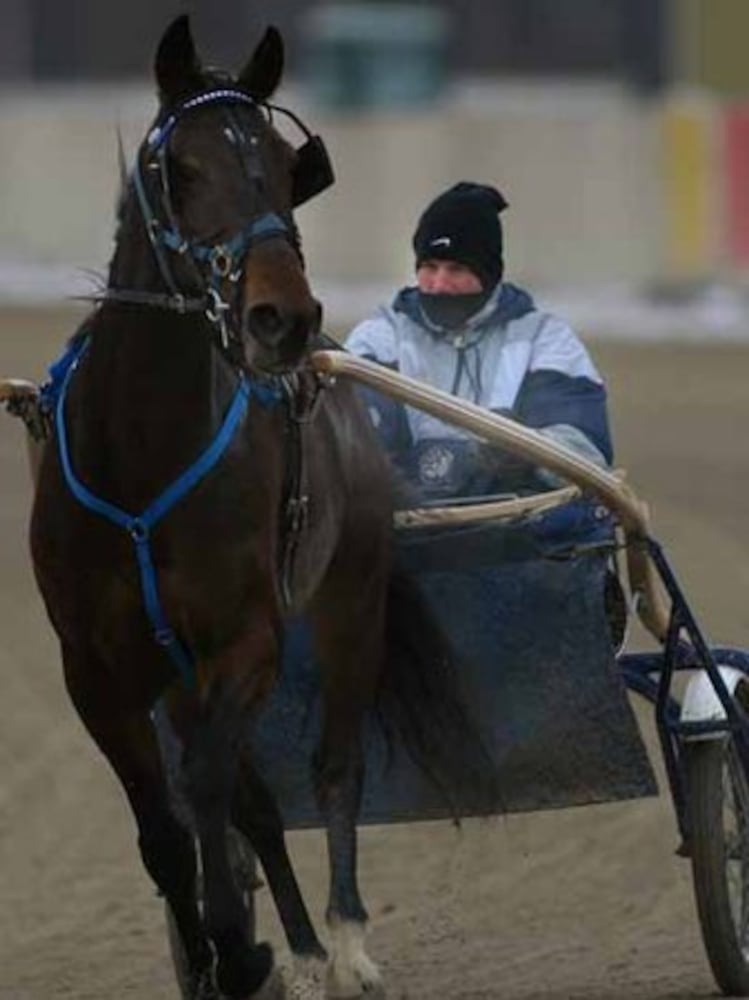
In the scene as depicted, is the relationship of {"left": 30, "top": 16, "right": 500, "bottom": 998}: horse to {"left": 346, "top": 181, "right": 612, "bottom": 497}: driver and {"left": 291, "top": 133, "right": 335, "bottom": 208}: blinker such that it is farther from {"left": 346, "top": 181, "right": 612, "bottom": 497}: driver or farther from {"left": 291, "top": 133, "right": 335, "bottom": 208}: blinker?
{"left": 346, "top": 181, "right": 612, "bottom": 497}: driver

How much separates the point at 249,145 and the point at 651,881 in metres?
3.36

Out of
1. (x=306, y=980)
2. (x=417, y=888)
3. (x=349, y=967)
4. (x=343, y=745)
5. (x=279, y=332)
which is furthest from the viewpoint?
(x=417, y=888)

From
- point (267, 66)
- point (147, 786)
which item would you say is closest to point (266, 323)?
point (267, 66)

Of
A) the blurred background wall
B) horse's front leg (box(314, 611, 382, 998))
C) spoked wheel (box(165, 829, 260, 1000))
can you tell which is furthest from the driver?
the blurred background wall

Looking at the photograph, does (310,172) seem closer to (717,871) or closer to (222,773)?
(222,773)

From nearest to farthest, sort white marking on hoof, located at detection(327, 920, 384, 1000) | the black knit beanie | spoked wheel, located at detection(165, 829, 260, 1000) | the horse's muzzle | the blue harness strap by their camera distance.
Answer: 1. the horse's muzzle
2. the blue harness strap
3. spoked wheel, located at detection(165, 829, 260, 1000)
4. white marking on hoof, located at detection(327, 920, 384, 1000)
5. the black knit beanie

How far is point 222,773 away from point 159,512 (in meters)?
0.46

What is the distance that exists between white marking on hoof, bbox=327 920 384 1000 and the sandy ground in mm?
359

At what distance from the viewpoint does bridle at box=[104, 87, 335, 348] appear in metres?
5.85

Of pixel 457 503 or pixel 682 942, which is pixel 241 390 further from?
pixel 682 942

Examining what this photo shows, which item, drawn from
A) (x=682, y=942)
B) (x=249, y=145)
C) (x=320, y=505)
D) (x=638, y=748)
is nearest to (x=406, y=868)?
(x=682, y=942)

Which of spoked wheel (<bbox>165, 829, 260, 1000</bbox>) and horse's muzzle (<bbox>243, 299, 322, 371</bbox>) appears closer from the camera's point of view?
horse's muzzle (<bbox>243, 299, 322, 371</bbox>)

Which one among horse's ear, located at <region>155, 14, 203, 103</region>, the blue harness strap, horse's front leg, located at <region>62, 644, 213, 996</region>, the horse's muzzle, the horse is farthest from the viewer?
horse's front leg, located at <region>62, 644, 213, 996</region>

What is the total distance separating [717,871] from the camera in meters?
6.97
